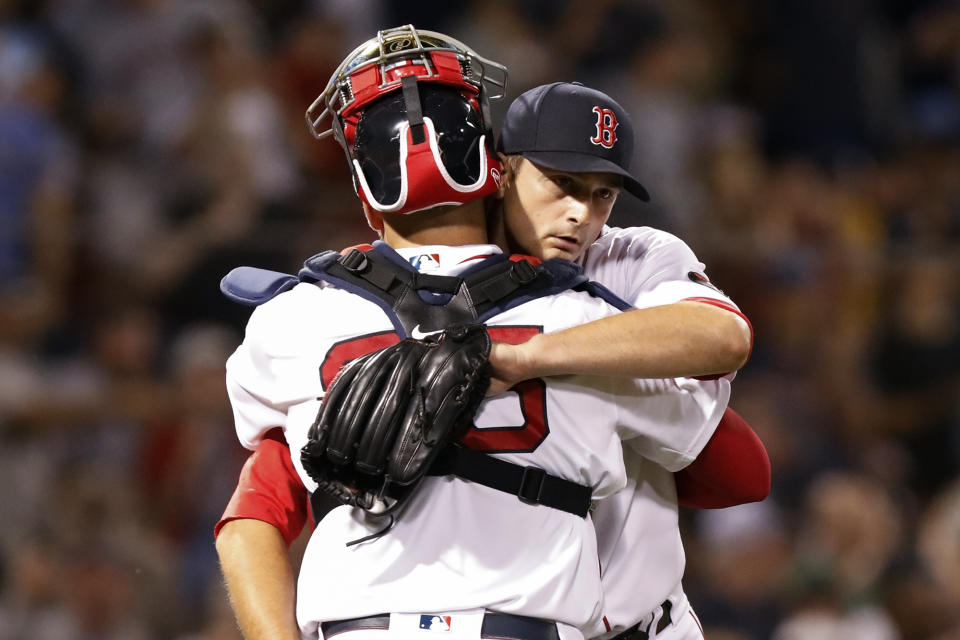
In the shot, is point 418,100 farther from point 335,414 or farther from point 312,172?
point 312,172

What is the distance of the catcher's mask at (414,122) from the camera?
2496mm

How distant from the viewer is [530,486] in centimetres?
231

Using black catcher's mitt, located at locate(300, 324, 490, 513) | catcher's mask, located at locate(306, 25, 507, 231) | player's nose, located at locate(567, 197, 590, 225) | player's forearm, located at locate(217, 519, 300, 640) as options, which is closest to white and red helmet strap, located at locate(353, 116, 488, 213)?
catcher's mask, located at locate(306, 25, 507, 231)

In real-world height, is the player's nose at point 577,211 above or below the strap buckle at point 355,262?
above

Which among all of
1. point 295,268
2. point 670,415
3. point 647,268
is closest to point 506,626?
point 670,415

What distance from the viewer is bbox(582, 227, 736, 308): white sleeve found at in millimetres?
2533

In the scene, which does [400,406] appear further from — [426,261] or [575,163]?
[575,163]

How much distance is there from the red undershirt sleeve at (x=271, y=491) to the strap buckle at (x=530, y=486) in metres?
0.56

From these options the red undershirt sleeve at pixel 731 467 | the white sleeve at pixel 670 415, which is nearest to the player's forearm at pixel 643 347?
the white sleeve at pixel 670 415

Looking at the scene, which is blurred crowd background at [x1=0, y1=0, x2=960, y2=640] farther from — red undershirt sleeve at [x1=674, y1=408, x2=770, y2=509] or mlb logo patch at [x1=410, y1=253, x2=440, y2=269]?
mlb logo patch at [x1=410, y1=253, x2=440, y2=269]

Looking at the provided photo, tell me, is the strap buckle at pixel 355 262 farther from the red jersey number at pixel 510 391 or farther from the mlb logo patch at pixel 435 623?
the mlb logo patch at pixel 435 623

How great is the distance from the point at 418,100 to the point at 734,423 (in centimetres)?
91

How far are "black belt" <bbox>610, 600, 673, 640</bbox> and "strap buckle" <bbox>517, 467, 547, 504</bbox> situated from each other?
54 cm

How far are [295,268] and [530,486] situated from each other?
3.71 metres
